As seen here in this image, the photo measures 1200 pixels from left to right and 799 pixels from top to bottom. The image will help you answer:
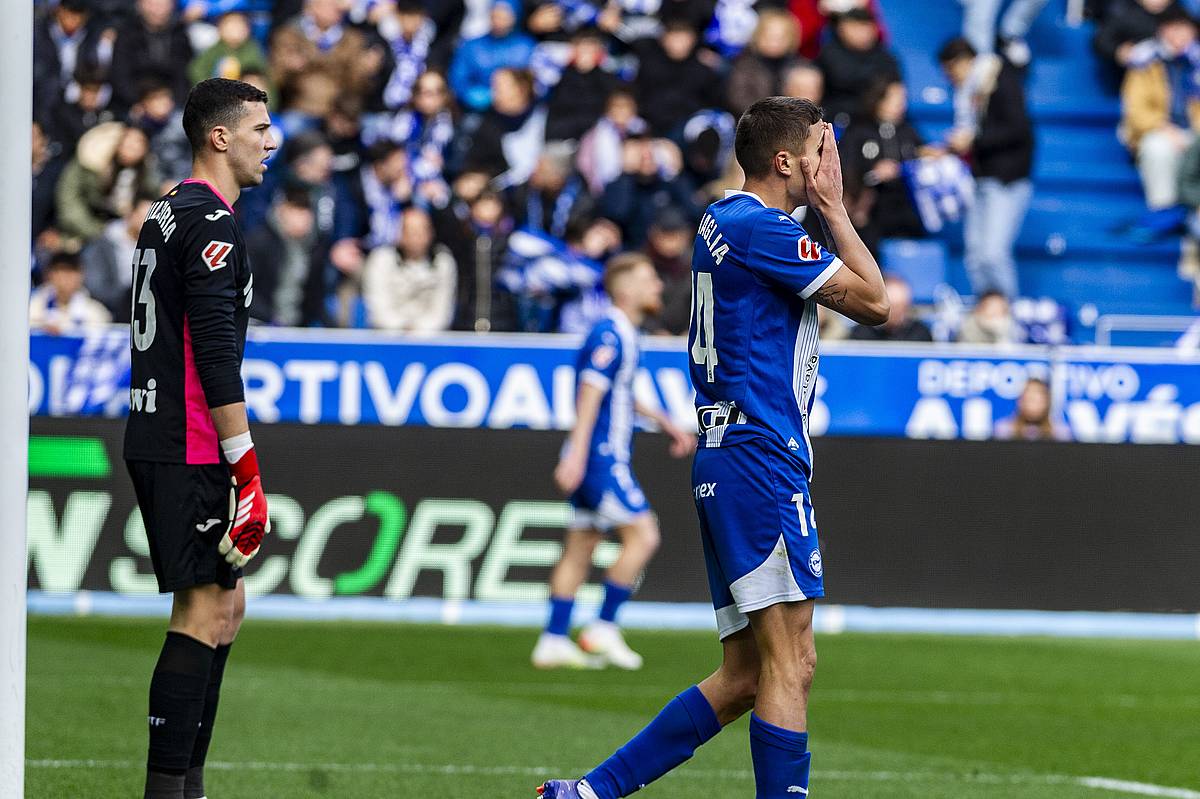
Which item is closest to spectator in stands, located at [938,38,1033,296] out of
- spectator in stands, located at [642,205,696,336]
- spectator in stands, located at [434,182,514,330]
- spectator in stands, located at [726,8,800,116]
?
spectator in stands, located at [726,8,800,116]

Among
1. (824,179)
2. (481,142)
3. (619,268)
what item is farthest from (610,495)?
(481,142)

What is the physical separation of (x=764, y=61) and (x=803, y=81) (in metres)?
0.65

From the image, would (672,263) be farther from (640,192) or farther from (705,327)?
(705,327)

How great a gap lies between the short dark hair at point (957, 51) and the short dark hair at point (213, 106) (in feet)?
43.9

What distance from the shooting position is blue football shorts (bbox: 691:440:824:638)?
5.12 metres

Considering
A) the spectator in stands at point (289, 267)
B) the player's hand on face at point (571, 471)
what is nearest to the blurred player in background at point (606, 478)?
the player's hand on face at point (571, 471)

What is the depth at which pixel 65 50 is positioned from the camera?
1705 cm

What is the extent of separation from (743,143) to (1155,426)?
8.95m

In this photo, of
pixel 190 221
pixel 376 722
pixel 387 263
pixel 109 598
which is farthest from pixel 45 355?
pixel 190 221

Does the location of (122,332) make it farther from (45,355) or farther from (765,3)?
(765,3)

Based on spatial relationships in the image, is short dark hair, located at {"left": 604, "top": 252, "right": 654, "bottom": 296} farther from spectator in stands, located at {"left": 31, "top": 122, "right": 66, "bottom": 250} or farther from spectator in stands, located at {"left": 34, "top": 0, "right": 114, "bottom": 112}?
spectator in stands, located at {"left": 34, "top": 0, "right": 114, "bottom": 112}

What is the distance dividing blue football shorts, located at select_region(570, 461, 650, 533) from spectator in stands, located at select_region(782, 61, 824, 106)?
21.6 ft

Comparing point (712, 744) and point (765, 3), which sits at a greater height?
point (765, 3)

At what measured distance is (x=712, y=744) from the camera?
26.6ft
